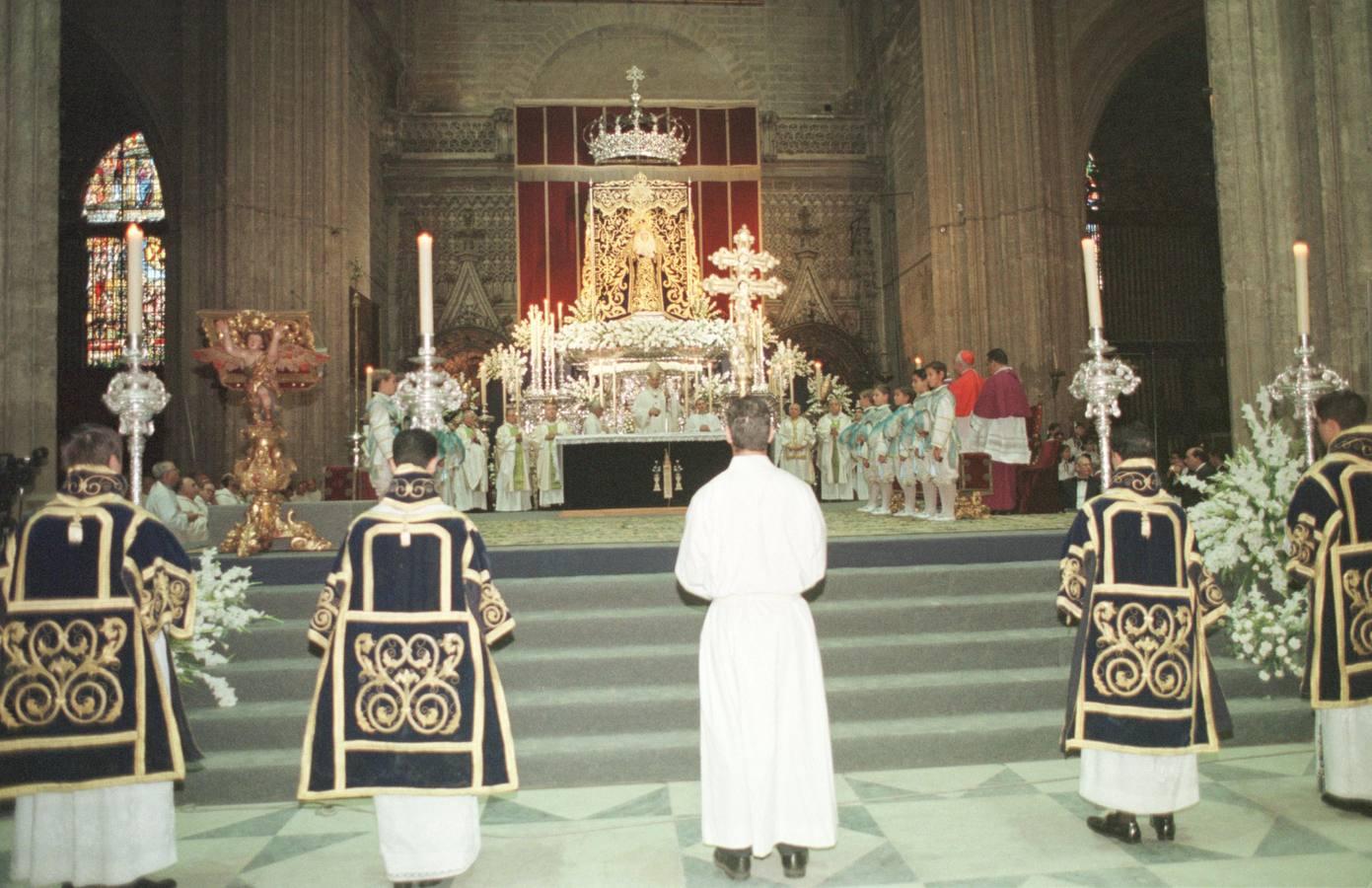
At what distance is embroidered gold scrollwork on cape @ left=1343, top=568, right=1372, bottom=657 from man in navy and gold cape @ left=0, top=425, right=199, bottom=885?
507 cm

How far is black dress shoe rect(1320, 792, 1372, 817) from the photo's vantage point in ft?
15.1

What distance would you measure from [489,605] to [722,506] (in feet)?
3.33

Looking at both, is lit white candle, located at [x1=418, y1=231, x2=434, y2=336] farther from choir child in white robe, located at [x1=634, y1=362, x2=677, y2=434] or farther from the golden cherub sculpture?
choir child in white robe, located at [x1=634, y1=362, x2=677, y2=434]

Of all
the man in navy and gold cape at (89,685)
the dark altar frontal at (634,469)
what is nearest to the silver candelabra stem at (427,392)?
the man in navy and gold cape at (89,685)

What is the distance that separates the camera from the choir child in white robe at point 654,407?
14008 millimetres

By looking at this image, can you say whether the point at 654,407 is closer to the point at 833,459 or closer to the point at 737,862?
the point at 833,459

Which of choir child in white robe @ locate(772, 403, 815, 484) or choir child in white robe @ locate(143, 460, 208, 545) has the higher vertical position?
choir child in white robe @ locate(772, 403, 815, 484)

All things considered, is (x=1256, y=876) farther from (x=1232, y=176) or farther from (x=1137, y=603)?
(x=1232, y=176)

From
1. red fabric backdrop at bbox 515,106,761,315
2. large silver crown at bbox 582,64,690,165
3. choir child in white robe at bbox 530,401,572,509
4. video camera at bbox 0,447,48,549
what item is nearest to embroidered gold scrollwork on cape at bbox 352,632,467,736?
video camera at bbox 0,447,48,549

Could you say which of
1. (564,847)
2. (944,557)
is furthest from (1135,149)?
(564,847)

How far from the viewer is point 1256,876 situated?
3.95 meters

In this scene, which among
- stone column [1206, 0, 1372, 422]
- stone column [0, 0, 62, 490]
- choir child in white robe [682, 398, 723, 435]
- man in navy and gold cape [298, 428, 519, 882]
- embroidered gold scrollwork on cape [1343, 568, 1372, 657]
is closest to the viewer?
man in navy and gold cape [298, 428, 519, 882]

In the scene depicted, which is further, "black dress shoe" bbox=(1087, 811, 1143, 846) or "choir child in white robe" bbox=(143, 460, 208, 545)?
"choir child in white robe" bbox=(143, 460, 208, 545)

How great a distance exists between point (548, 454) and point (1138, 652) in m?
11.2
